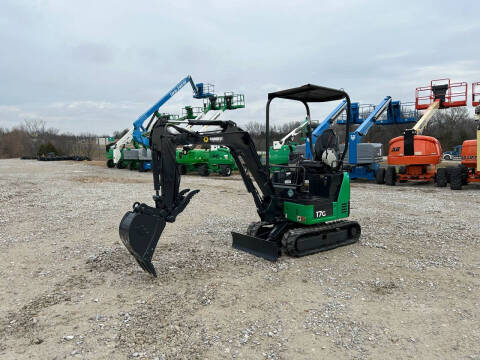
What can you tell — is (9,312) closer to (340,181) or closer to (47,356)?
(47,356)

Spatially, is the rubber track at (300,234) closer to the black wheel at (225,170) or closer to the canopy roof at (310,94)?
the canopy roof at (310,94)

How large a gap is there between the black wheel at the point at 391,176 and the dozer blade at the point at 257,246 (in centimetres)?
1266

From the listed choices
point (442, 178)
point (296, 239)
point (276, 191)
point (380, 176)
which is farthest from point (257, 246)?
point (380, 176)

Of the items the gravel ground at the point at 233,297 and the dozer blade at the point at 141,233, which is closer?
the gravel ground at the point at 233,297

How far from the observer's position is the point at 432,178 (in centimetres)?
1655

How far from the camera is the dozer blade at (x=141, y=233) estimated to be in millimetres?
4855

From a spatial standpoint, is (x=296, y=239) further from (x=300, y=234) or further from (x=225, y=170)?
(x=225, y=170)

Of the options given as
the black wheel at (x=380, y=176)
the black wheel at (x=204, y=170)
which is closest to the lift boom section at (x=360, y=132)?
the black wheel at (x=380, y=176)

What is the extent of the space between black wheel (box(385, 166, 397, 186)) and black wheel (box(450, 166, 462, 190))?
2.74m

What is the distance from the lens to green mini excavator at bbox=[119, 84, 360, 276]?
5.18 meters

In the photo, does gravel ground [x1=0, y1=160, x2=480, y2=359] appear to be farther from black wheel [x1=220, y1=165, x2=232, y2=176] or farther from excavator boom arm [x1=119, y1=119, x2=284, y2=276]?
black wheel [x1=220, y1=165, x2=232, y2=176]

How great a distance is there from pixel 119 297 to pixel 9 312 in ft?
4.02

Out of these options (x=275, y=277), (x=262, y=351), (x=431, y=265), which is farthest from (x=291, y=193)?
(x=262, y=351)

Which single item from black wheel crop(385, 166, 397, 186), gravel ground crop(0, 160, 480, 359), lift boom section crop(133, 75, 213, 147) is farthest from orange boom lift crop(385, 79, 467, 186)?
lift boom section crop(133, 75, 213, 147)
